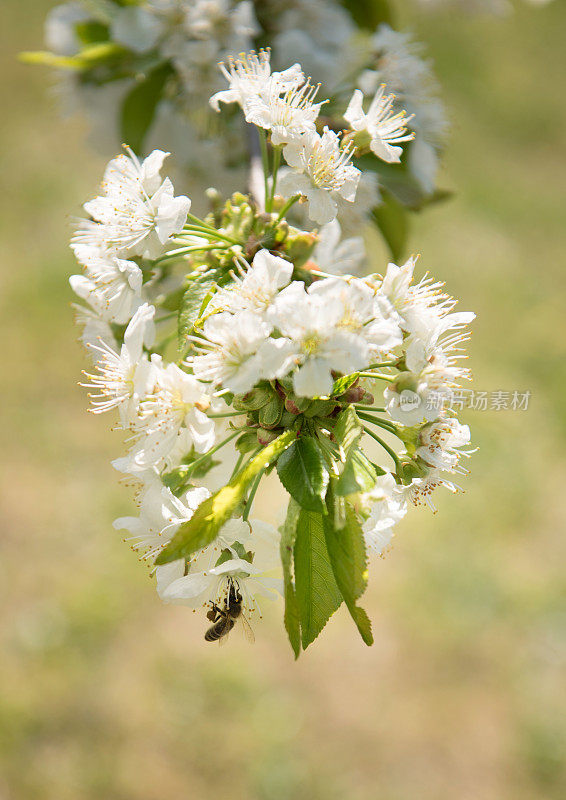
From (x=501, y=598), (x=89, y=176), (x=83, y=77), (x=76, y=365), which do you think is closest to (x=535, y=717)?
(x=501, y=598)

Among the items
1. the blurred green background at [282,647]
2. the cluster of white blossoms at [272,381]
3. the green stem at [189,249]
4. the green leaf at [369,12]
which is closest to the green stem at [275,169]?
the cluster of white blossoms at [272,381]

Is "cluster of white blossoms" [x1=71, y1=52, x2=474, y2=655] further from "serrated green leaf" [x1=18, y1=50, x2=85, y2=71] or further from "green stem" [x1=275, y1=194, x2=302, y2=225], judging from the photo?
"serrated green leaf" [x1=18, y1=50, x2=85, y2=71]

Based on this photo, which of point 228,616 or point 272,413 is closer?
point 272,413

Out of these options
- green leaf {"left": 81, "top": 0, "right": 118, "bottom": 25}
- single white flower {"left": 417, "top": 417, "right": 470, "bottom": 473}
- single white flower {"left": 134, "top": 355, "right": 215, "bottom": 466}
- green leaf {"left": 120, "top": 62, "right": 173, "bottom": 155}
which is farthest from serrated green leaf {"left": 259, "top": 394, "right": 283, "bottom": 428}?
green leaf {"left": 81, "top": 0, "right": 118, "bottom": 25}

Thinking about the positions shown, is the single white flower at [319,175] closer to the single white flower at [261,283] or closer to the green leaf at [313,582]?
the single white flower at [261,283]

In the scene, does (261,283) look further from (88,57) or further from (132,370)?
(88,57)

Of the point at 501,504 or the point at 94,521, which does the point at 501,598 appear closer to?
the point at 501,504

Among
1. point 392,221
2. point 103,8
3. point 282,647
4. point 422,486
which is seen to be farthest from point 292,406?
point 282,647
